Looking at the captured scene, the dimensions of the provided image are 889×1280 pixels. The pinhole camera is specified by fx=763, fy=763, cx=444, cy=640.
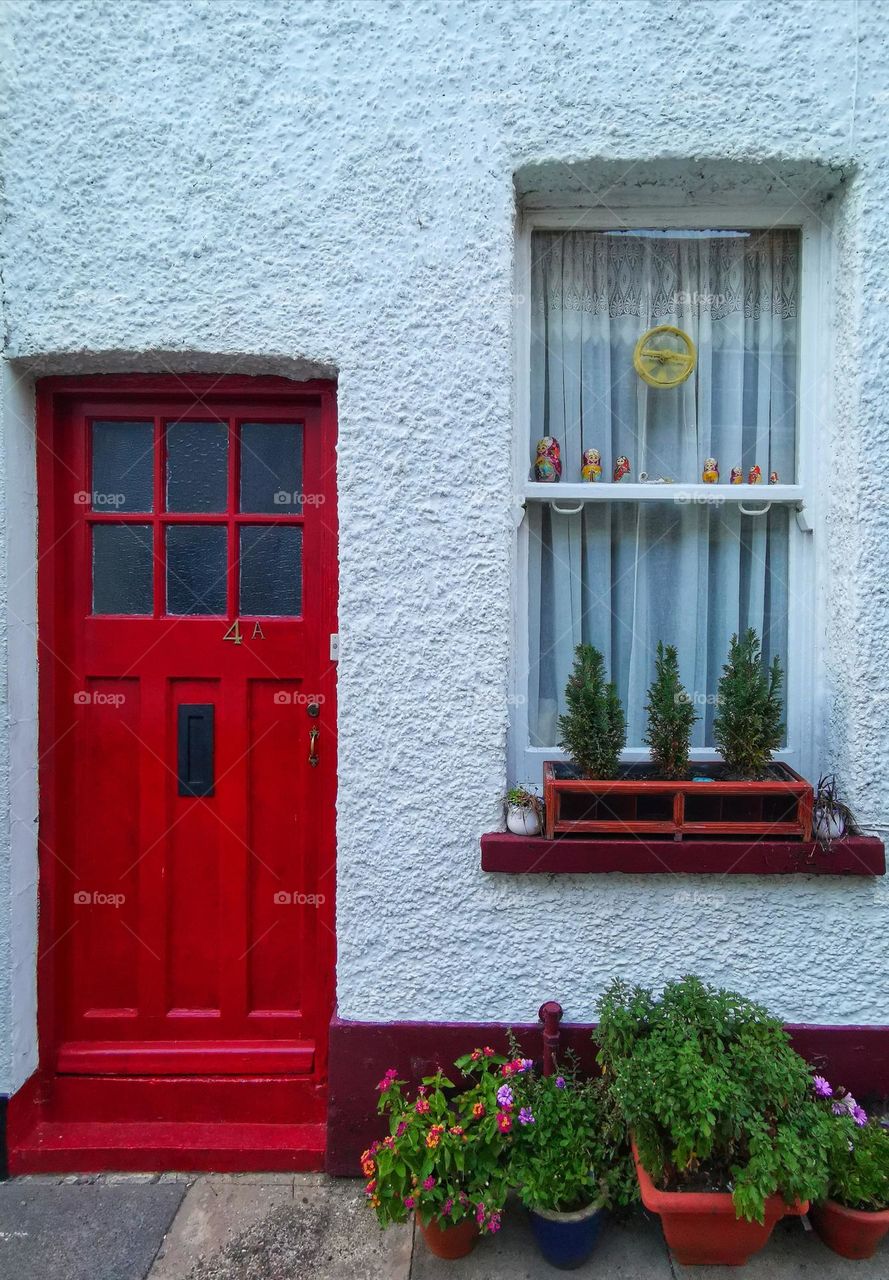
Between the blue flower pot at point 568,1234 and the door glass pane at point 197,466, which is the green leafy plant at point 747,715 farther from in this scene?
the door glass pane at point 197,466

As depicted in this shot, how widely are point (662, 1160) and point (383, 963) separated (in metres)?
1.00

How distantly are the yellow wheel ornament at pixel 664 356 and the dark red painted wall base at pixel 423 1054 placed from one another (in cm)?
228

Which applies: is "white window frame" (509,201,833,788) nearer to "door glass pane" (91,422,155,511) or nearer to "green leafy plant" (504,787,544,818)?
"green leafy plant" (504,787,544,818)

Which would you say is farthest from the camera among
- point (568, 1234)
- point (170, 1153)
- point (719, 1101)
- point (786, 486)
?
point (786, 486)

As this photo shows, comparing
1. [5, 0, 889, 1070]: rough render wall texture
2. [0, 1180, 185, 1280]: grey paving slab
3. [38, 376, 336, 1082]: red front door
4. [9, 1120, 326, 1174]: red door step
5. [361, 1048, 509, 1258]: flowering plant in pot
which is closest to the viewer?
[361, 1048, 509, 1258]: flowering plant in pot

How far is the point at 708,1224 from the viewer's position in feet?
6.89

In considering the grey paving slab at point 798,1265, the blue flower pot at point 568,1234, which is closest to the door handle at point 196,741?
the blue flower pot at point 568,1234

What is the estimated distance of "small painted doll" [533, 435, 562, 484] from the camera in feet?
9.08

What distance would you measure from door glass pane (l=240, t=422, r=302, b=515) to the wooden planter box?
1.35m

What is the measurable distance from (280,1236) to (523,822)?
4.77ft

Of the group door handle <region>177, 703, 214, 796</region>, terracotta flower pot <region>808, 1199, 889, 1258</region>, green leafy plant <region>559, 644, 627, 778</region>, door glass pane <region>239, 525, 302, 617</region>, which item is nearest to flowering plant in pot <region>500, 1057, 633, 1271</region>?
terracotta flower pot <region>808, 1199, 889, 1258</region>

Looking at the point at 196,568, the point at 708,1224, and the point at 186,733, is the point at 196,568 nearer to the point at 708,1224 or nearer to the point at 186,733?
the point at 186,733

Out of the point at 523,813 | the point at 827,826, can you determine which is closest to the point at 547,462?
the point at 523,813

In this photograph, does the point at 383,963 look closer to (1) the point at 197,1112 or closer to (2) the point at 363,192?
(1) the point at 197,1112
